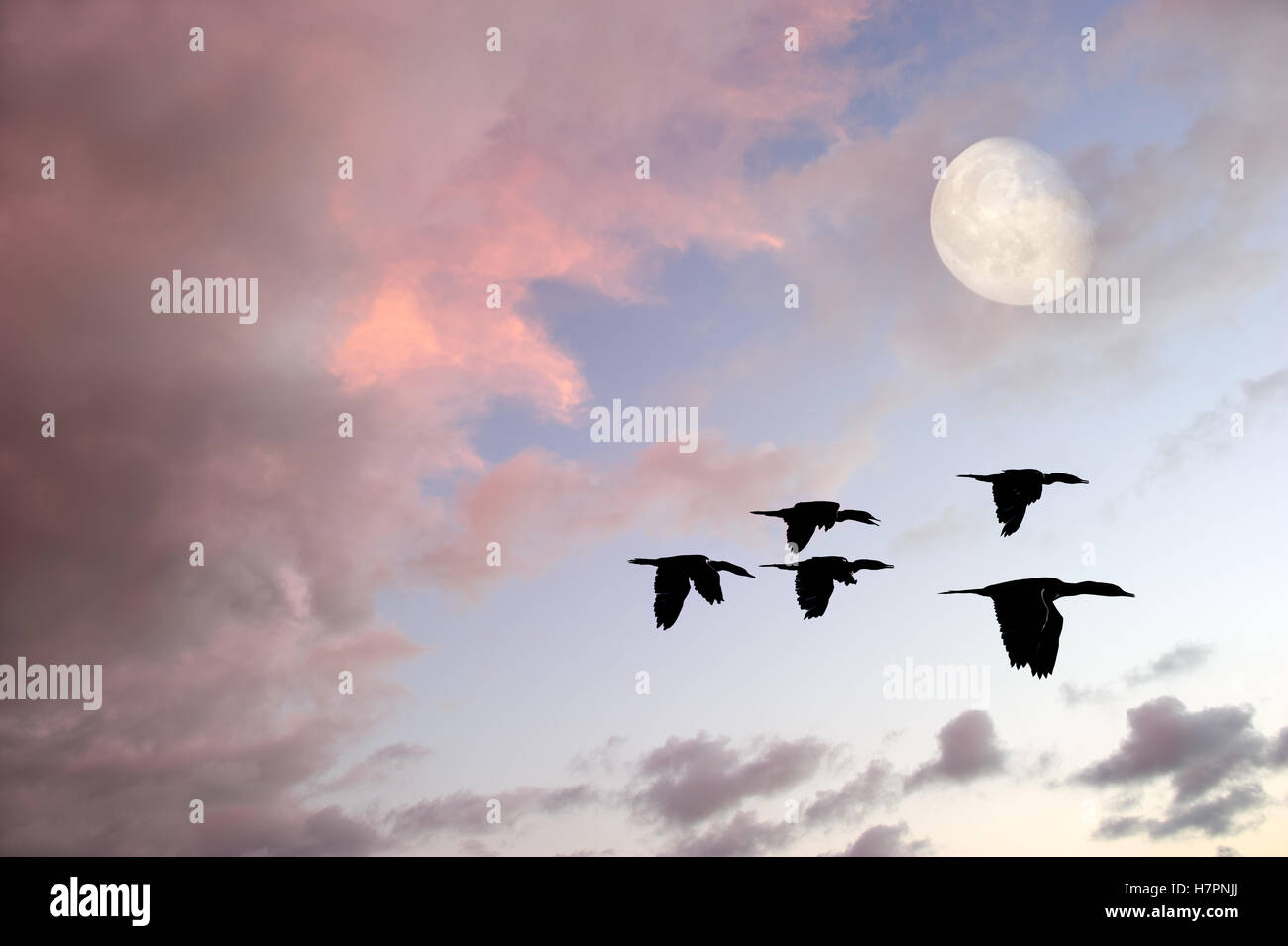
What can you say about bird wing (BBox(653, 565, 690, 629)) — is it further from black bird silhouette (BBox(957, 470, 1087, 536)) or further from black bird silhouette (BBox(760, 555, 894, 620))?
black bird silhouette (BBox(957, 470, 1087, 536))

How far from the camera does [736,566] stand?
30672 millimetres

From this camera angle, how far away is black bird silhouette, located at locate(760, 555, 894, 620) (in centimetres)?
2756

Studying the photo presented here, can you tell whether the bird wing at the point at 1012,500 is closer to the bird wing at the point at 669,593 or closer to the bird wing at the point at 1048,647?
the bird wing at the point at 1048,647

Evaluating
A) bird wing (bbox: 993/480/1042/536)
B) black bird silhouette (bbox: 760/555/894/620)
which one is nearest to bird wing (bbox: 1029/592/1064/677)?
bird wing (bbox: 993/480/1042/536)

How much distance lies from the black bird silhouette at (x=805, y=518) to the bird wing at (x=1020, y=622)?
778 cm

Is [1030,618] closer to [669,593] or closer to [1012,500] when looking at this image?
[1012,500]

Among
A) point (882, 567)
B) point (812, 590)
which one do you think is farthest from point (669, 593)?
point (882, 567)

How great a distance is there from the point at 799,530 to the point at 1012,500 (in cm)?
590

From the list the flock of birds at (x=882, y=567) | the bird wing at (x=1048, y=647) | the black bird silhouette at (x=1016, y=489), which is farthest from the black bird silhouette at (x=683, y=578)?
the bird wing at (x=1048, y=647)

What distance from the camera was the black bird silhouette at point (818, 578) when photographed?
2756cm

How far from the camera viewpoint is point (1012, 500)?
27297 mm
